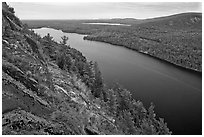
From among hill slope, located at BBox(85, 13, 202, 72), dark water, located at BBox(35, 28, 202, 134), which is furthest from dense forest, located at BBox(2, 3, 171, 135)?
hill slope, located at BBox(85, 13, 202, 72)

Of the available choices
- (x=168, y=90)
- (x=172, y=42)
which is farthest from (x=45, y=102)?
(x=172, y=42)

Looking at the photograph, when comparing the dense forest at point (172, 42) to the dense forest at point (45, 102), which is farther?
the dense forest at point (172, 42)

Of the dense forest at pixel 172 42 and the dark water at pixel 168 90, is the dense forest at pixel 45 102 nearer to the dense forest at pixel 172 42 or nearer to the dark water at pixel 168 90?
the dark water at pixel 168 90

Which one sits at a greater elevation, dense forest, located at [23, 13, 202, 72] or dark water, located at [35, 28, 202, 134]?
dense forest, located at [23, 13, 202, 72]

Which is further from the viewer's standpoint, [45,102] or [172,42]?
[172,42]

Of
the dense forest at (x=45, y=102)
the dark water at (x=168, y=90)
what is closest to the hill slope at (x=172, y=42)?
the dark water at (x=168, y=90)

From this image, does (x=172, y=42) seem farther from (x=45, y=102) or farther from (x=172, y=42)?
(x=45, y=102)

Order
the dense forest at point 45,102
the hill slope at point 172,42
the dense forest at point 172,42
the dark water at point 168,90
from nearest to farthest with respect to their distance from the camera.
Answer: the dense forest at point 45,102 < the dark water at point 168,90 < the dense forest at point 172,42 < the hill slope at point 172,42

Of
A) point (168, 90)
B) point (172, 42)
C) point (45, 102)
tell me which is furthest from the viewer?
point (172, 42)

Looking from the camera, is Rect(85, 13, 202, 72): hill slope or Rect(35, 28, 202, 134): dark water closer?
Rect(35, 28, 202, 134): dark water

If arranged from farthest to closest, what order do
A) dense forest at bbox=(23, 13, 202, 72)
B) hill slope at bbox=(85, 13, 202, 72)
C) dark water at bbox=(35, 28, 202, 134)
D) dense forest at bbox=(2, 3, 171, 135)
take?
hill slope at bbox=(85, 13, 202, 72) → dense forest at bbox=(23, 13, 202, 72) → dark water at bbox=(35, 28, 202, 134) → dense forest at bbox=(2, 3, 171, 135)

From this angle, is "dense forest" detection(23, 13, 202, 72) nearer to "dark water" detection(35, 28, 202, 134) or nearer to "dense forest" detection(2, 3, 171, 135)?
"dark water" detection(35, 28, 202, 134)

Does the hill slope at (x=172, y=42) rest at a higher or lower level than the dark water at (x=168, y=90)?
higher

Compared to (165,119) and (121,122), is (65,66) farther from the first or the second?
(165,119)
